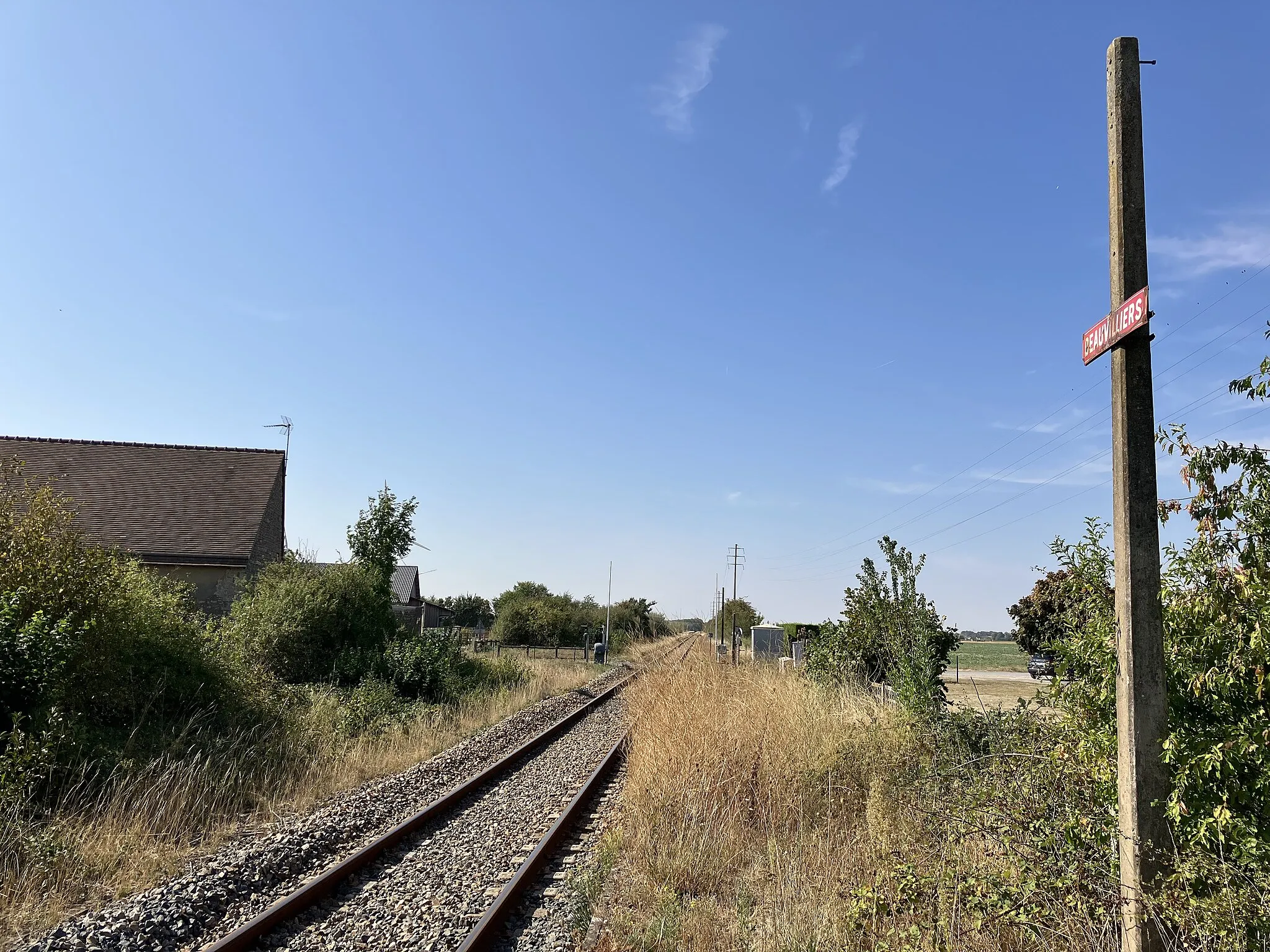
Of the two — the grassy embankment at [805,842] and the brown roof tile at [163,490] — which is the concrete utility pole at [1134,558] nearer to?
the grassy embankment at [805,842]

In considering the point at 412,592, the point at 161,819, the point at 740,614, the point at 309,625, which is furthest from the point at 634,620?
the point at 161,819

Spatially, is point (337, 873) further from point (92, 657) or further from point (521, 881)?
point (92, 657)

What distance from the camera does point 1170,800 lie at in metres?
4.05

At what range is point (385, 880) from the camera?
7395 mm

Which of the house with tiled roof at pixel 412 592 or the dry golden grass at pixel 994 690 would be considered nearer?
the dry golden grass at pixel 994 690

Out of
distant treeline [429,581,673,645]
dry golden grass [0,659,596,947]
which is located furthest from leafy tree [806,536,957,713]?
distant treeline [429,581,673,645]

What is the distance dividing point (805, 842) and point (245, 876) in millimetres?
4960

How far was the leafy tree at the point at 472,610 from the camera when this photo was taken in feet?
252

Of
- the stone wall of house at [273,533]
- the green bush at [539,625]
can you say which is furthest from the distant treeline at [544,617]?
the stone wall of house at [273,533]

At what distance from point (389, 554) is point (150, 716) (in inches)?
554

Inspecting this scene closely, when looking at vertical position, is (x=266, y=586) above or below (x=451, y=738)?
above

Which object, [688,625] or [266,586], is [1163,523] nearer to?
[266,586]

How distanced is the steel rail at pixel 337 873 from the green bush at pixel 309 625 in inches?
352

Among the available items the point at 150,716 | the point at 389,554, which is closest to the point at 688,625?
the point at 389,554
